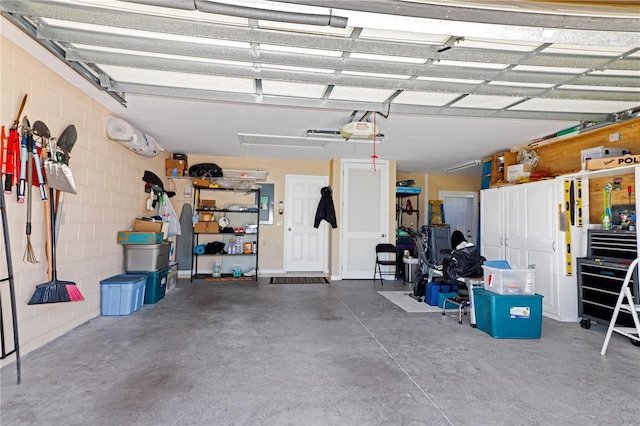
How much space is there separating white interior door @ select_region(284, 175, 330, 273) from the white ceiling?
251cm

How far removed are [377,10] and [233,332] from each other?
10.5 ft

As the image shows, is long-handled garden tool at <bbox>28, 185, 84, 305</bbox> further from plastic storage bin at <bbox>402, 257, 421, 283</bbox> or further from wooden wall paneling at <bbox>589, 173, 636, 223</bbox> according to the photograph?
wooden wall paneling at <bbox>589, 173, 636, 223</bbox>

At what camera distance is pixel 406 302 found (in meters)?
4.97

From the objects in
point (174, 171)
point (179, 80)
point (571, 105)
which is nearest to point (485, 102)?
point (571, 105)

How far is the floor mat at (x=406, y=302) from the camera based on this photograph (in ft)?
15.0

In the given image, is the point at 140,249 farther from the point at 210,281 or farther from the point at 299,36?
the point at 299,36

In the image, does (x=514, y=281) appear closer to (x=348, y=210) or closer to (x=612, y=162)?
(x=612, y=162)

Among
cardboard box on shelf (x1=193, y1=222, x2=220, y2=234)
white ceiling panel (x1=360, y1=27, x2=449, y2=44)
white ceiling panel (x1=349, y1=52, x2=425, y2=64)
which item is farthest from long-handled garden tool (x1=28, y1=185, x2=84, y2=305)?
cardboard box on shelf (x1=193, y1=222, x2=220, y2=234)

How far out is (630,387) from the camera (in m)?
2.41

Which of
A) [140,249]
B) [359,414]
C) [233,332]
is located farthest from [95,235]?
[359,414]

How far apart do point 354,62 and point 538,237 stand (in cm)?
367

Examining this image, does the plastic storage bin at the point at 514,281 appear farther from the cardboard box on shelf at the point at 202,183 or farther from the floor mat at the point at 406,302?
the cardboard box on shelf at the point at 202,183

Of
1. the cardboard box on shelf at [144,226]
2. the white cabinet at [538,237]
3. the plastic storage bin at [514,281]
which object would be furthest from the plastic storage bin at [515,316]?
the cardboard box on shelf at [144,226]

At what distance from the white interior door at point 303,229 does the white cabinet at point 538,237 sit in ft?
11.3
